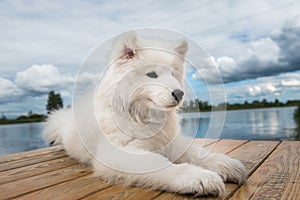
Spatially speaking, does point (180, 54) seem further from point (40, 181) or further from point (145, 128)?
point (40, 181)

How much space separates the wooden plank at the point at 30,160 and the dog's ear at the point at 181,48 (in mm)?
1334

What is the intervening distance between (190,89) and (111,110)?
1.59ft

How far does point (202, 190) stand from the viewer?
3.86 ft

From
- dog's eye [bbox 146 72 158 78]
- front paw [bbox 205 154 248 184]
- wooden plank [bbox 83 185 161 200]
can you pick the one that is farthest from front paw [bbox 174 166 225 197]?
dog's eye [bbox 146 72 158 78]

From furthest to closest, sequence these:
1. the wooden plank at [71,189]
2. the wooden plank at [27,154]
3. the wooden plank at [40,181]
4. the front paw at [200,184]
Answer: the wooden plank at [27,154] → the wooden plank at [40,181] → the wooden plank at [71,189] → the front paw at [200,184]

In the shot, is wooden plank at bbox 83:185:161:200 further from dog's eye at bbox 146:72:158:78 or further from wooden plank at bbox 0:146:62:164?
wooden plank at bbox 0:146:62:164

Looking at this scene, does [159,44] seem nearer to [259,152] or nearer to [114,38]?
[114,38]

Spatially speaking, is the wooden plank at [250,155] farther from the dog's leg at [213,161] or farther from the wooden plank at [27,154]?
the wooden plank at [27,154]

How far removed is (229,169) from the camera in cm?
144

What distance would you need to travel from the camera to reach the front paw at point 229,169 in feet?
4.58

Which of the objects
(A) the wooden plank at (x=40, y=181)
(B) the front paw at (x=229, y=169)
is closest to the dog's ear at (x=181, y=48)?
(B) the front paw at (x=229, y=169)

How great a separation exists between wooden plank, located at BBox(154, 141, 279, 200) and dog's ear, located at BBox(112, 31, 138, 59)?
77 centimetres

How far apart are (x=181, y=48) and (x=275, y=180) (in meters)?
0.87

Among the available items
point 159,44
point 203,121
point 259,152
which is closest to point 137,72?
point 159,44
